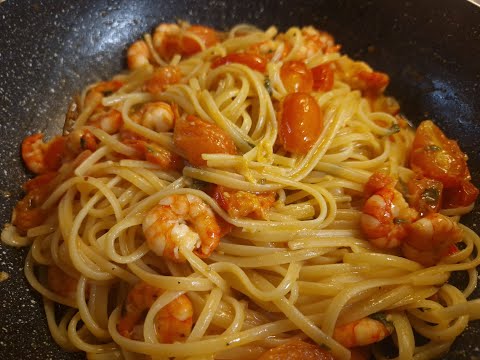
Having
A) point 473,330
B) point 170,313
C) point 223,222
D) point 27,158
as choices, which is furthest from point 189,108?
point 473,330

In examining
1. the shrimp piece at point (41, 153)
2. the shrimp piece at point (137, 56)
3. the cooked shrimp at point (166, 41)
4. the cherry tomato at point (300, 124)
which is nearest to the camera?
the cherry tomato at point (300, 124)

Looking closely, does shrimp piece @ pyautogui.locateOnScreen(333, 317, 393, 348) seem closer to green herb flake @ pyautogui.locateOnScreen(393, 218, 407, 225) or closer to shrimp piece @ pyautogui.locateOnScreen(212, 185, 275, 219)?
green herb flake @ pyautogui.locateOnScreen(393, 218, 407, 225)

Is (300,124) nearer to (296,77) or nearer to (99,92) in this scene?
(296,77)

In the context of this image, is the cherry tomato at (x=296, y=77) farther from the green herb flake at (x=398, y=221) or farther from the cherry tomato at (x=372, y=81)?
the green herb flake at (x=398, y=221)

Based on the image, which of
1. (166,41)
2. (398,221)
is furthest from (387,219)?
(166,41)

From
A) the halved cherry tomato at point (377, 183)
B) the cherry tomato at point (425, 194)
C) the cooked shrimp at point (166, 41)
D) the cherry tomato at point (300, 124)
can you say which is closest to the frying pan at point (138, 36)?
the cooked shrimp at point (166, 41)

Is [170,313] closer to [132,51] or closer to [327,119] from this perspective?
[327,119]
